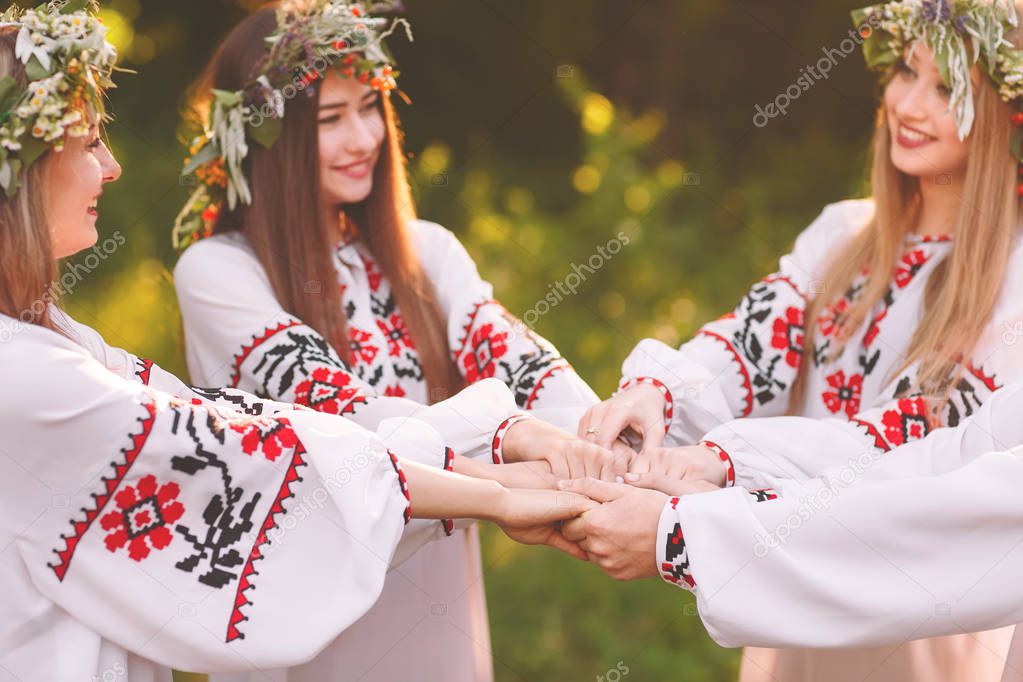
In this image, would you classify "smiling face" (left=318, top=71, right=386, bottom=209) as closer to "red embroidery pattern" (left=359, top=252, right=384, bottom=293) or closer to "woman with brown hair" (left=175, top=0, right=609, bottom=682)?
"woman with brown hair" (left=175, top=0, right=609, bottom=682)

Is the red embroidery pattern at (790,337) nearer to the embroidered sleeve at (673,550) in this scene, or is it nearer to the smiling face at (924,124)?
the smiling face at (924,124)

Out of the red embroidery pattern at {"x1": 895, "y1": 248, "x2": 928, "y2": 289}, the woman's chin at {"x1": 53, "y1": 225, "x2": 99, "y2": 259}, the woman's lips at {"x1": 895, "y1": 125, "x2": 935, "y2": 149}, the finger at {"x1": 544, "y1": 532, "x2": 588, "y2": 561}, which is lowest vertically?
the finger at {"x1": 544, "y1": 532, "x2": 588, "y2": 561}

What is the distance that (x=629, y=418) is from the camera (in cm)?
257

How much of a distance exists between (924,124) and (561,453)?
39.2 inches

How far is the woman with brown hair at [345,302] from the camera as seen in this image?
8.36 ft

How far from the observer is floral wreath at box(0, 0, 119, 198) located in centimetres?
184

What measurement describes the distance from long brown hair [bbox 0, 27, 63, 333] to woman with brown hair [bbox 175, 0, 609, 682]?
2.43 ft

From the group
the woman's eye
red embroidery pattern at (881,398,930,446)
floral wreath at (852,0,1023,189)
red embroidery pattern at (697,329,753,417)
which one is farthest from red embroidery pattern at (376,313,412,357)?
floral wreath at (852,0,1023,189)

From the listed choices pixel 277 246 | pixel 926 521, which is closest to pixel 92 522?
pixel 277 246

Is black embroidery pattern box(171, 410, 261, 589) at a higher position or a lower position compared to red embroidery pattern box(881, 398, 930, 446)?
lower

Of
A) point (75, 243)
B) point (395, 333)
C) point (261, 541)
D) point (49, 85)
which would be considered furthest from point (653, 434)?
point (49, 85)

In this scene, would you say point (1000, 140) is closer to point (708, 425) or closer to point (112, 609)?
point (708, 425)

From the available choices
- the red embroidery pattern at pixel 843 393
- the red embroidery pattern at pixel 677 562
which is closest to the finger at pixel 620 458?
the red embroidery pattern at pixel 677 562

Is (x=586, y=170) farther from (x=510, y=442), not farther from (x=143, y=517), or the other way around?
(x=143, y=517)
